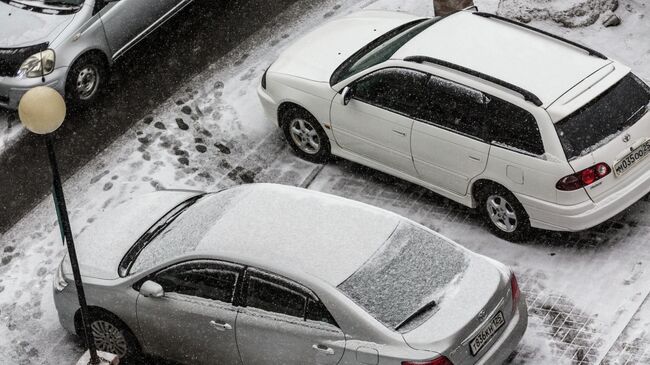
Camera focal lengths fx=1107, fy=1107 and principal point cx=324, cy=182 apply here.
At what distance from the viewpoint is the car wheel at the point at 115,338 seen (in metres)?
9.47

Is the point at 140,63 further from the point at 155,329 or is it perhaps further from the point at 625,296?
the point at 625,296

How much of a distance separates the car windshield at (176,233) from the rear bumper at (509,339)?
2.52 meters

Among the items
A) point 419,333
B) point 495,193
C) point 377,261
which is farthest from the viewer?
point 495,193

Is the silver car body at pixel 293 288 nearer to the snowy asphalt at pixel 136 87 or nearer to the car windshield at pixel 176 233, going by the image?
the car windshield at pixel 176 233

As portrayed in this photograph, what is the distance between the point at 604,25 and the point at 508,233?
4087 millimetres

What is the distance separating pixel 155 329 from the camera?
9250mm

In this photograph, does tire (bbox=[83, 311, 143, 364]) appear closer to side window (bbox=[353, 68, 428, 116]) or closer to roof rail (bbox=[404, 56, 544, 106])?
side window (bbox=[353, 68, 428, 116])

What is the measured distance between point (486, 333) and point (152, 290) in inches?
106

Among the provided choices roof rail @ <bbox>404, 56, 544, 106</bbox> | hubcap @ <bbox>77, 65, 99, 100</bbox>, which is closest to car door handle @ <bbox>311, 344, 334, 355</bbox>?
roof rail @ <bbox>404, 56, 544, 106</bbox>

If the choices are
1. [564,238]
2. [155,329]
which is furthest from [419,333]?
[564,238]

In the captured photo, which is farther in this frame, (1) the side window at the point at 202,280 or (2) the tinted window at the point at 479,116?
(2) the tinted window at the point at 479,116

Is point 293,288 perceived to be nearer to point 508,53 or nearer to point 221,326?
point 221,326

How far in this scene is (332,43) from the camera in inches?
483

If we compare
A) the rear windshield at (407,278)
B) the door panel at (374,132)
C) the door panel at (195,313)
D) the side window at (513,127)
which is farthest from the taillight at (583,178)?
the door panel at (195,313)
